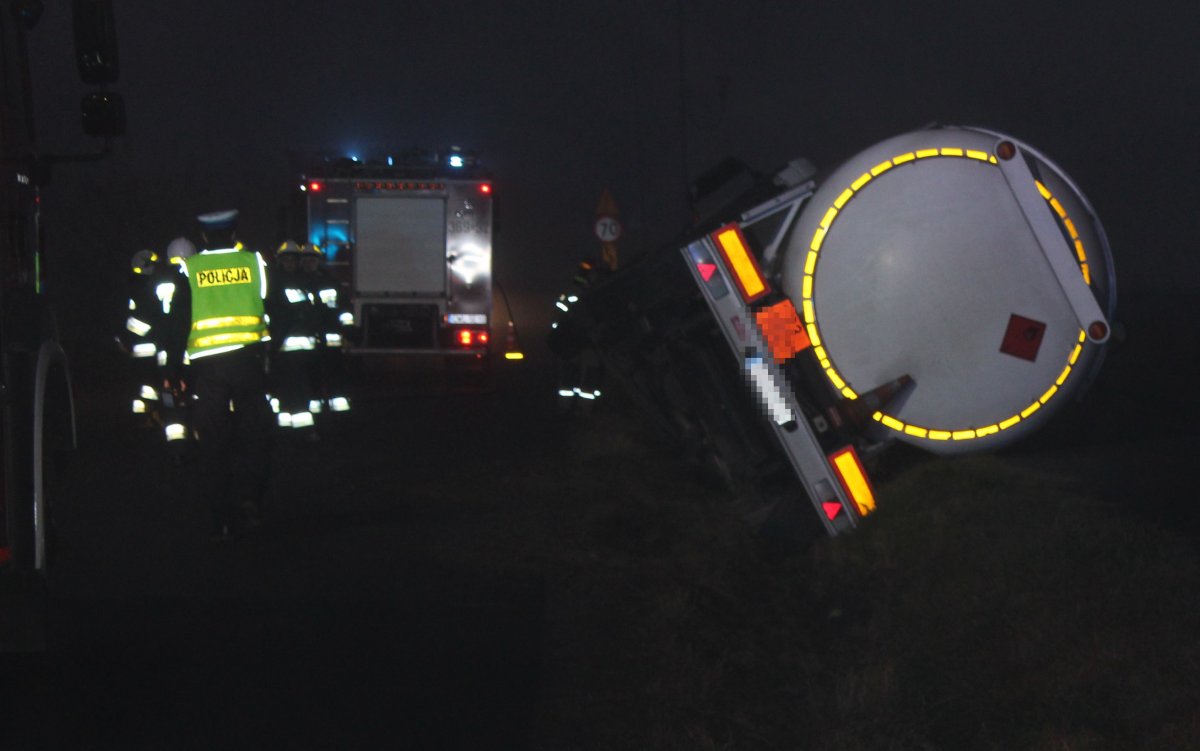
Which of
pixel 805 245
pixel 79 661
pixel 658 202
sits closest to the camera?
pixel 79 661

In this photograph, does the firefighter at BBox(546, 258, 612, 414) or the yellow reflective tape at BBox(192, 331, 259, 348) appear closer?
the yellow reflective tape at BBox(192, 331, 259, 348)

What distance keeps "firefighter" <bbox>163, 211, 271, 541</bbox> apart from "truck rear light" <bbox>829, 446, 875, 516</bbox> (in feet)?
11.1

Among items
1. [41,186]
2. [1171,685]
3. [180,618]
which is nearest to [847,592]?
[1171,685]

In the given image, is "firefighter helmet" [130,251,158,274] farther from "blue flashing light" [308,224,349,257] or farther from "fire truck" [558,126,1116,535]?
"fire truck" [558,126,1116,535]

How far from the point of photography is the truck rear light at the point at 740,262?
8.11 m

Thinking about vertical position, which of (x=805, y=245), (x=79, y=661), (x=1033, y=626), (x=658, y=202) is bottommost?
(x=658, y=202)

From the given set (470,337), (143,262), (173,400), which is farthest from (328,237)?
(173,400)

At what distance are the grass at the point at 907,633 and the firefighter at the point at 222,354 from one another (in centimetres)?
191

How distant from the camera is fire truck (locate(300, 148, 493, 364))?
67.4 feet

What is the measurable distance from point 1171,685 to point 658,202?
4118 centimetres

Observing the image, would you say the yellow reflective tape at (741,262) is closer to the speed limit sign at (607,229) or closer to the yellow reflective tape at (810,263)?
the yellow reflective tape at (810,263)

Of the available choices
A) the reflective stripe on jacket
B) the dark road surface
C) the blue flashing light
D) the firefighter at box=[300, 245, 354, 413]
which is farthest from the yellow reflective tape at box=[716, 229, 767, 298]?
the blue flashing light

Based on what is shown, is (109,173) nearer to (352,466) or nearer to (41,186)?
(352,466)

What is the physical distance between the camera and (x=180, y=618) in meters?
7.05
